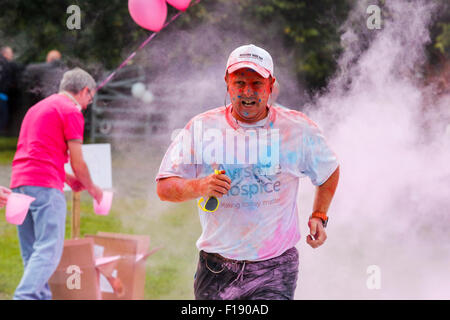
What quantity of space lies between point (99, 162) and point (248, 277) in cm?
182

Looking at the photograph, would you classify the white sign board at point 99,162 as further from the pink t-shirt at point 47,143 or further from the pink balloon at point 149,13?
the pink balloon at point 149,13

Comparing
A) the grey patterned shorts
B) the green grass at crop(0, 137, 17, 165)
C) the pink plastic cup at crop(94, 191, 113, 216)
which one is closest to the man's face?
the grey patterned shorts

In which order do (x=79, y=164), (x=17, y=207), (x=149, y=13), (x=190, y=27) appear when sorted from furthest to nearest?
(x=190, y=27)
(x=149, y=13)
(x=79, y=164)
(x=17, y=207)

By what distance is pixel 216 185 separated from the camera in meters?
2.27

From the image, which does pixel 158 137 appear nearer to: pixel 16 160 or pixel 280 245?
pixel 16 160

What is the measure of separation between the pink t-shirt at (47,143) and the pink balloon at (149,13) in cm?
78

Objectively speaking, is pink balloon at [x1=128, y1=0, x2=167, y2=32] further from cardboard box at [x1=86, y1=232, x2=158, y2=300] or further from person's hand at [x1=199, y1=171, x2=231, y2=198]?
person's hand at [x1=199, y1=171, x2=231, y2=198]

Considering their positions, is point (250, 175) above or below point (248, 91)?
below

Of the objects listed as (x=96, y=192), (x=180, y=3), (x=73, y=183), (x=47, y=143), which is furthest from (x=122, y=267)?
(x=180, y=3)

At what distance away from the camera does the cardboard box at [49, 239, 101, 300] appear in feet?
12.2

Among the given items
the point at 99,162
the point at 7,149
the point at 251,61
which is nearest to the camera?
the point at 251,61

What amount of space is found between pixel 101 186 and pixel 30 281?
85 cm

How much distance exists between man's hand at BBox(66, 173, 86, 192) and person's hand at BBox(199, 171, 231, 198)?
1.72 meters

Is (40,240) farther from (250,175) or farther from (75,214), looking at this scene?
(250,175)
